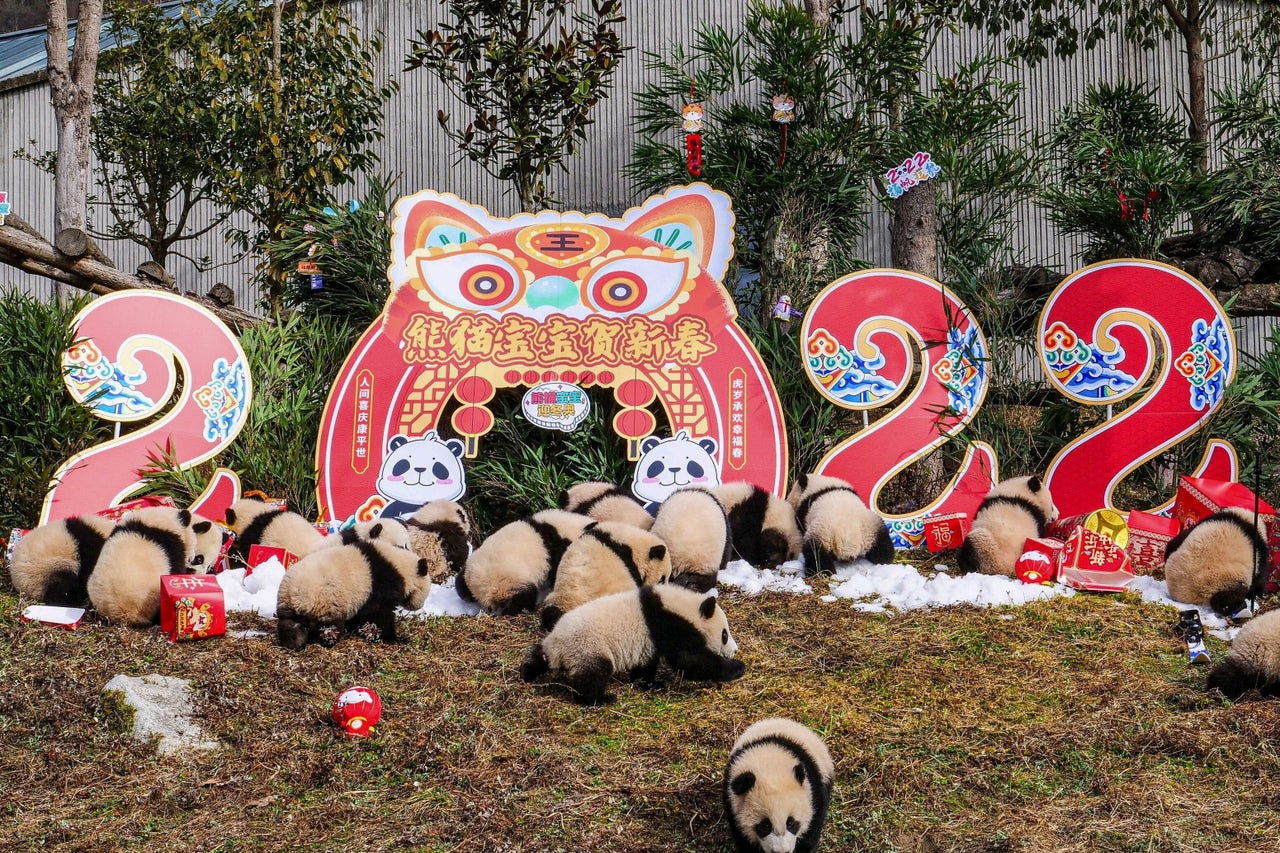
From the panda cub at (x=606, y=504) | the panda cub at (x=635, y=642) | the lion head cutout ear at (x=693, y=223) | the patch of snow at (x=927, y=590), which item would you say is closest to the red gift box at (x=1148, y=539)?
the patch of snow at (x=927, y=590)

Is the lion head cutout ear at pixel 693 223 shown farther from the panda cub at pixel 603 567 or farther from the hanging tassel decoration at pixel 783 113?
the panda cub at pixel 603 567

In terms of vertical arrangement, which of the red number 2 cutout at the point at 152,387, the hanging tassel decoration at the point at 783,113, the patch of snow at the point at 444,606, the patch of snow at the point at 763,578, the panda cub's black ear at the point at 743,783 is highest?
the hanging tassel decoration at the point at 783,113

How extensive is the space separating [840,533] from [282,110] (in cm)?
680

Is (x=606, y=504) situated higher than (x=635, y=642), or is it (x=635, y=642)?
(x=606, y=504)

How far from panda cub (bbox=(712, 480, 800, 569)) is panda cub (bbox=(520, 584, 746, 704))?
2044 mm

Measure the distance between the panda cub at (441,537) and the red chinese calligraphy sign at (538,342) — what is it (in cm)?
39

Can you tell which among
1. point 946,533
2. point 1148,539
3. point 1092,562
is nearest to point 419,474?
point 946,533

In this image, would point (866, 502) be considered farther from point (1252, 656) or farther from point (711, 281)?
point (1252, 656)

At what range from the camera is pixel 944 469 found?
25.9ft

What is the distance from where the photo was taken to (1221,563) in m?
5.53

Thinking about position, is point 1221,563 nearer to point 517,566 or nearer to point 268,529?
point 517,566

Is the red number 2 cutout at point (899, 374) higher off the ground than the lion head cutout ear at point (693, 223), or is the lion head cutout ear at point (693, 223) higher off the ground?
the lion head cutout ear at point (693, 223)

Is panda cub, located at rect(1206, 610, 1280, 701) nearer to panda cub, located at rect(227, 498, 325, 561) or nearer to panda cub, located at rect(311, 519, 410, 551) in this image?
panda cub, located at rect(311, 519, 410, 551)

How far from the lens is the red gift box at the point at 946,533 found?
7004 millimetres
